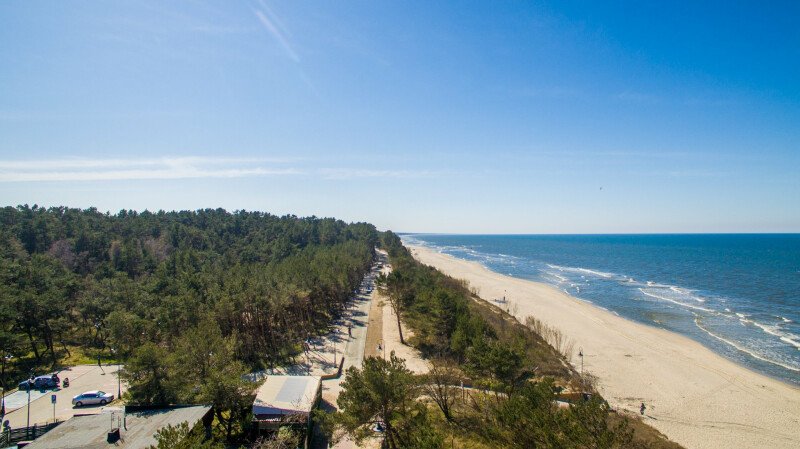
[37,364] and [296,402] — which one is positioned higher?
[296,402]

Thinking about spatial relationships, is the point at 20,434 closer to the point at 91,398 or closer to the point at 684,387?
the point at 91,398

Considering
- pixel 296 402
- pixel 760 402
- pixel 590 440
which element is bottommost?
pixel 760 402

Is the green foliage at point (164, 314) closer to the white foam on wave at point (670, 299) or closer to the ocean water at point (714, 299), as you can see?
the ocean water at point (714, 299)

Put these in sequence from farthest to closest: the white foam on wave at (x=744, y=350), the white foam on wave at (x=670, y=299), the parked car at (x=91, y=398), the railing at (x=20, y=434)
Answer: the white foam on wave at (x=670, y=299) < the white foam on wave at (x=744, y=350) < the parked car at (x=91, y=398) < the railing at (x=20, y=434)

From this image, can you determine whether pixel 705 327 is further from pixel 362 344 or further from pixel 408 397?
pixel 408 397

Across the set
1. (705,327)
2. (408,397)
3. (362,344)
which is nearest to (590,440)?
(408,397)

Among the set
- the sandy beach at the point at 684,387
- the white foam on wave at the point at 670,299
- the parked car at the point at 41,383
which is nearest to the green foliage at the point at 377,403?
the sandy beach at the point at 684,387
